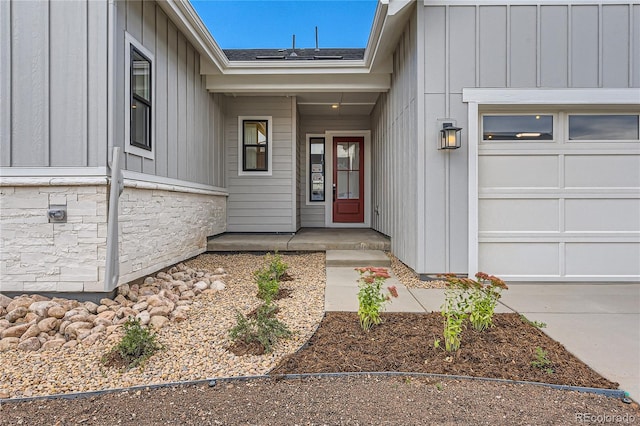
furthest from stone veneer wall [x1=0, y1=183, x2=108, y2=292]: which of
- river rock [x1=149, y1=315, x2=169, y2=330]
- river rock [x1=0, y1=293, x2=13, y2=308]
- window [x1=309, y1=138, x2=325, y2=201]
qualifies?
window [x1=309, y1=138, x2=325, y2=201]

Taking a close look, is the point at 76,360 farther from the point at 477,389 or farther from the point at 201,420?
the point at 477,389

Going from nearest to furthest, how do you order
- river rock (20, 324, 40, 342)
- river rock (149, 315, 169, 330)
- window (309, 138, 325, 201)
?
river rock (20, 324, 40, 342) → river rock (149, 315, 169, 330) → window (309, 138, 325, 201)

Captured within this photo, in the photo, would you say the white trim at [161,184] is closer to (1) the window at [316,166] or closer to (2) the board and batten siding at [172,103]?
(2) the board and batten siding at [172,103]

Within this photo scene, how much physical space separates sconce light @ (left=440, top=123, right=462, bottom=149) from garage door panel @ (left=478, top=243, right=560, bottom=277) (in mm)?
1241

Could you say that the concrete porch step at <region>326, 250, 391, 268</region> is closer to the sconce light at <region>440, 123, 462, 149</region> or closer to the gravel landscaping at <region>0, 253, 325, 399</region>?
the gravel landscaping at <region>0, 253, 325, 399</region>

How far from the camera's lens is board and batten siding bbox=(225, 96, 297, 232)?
6.90 meters

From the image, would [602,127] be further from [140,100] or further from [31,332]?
[31,332]

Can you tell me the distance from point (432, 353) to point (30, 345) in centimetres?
272

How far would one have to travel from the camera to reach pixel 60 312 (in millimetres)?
2846

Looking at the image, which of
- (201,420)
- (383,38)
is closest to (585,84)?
(383,38)

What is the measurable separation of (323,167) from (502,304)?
579 cm

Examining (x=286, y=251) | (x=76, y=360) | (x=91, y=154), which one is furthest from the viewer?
(x=286, y=251)

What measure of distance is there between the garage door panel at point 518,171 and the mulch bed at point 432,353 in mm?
1927

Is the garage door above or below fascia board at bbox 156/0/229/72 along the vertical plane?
below
